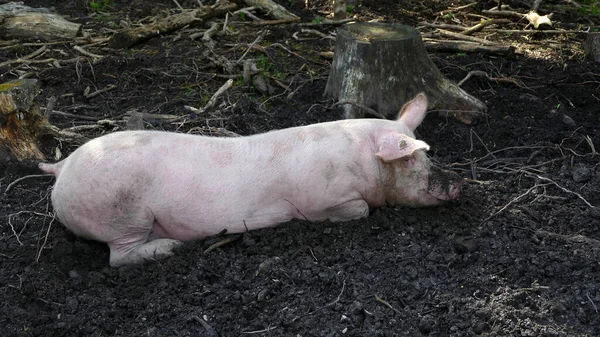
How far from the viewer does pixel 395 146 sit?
14.8ft

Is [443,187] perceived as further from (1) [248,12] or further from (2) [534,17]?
(1) [248,12]

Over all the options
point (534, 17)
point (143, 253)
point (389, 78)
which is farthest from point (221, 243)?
point (534, 17)

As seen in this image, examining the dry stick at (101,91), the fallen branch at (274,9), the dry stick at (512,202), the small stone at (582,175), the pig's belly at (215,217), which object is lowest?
the dry stick at (101,91)

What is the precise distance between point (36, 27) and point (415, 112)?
239 inches

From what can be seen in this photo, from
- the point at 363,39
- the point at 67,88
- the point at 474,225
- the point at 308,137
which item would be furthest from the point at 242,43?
the point at 474,225

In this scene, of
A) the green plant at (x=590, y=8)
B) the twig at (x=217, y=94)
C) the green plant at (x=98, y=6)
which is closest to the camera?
the twig at (x=217, y=94)

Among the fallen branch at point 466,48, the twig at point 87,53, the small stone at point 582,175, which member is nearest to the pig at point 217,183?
the small stone at point 582,175

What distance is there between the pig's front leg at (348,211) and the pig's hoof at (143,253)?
931 mm

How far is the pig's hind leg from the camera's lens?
173 inches

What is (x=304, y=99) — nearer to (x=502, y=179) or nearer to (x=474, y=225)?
(x=502, y=179)

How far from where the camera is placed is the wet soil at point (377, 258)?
369 cm

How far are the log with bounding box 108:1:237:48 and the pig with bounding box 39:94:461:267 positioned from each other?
438 centimetres

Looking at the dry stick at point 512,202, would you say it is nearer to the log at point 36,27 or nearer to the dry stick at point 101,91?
the dry stick at point 101,91

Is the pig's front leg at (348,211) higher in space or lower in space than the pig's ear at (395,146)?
lower
